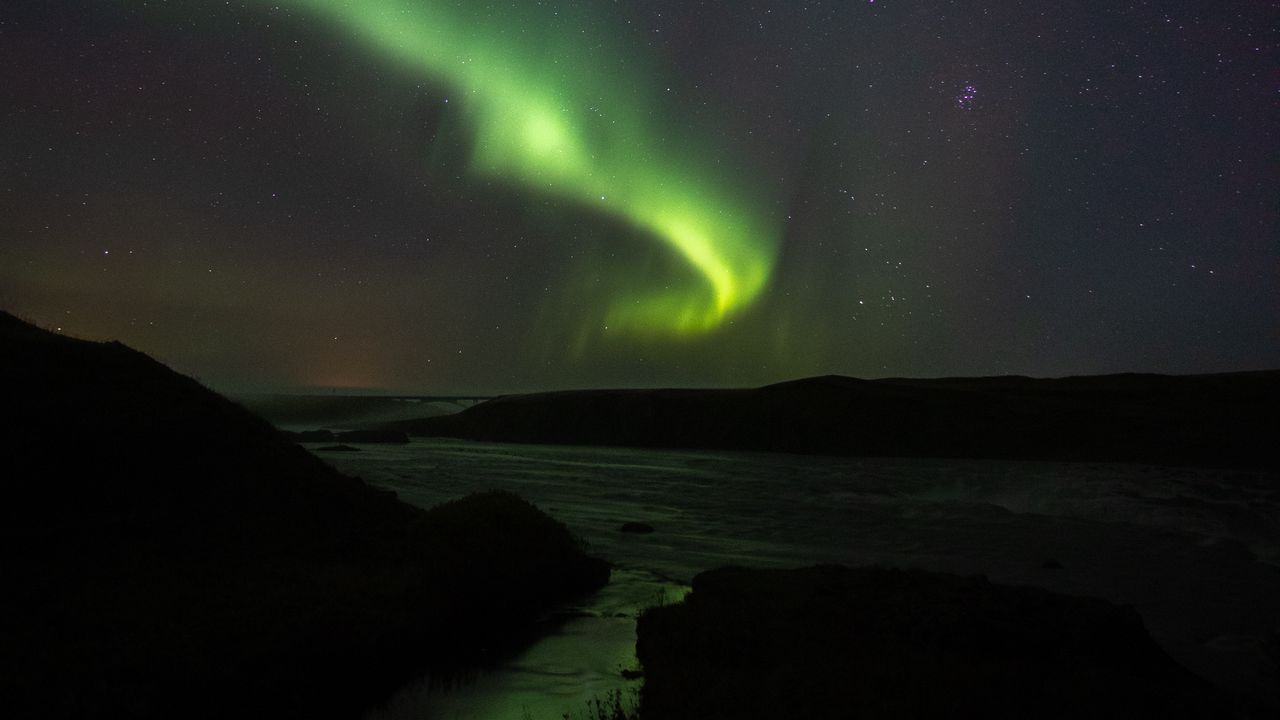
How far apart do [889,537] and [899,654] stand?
20.6 meters

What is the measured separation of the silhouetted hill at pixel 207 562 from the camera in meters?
8.74

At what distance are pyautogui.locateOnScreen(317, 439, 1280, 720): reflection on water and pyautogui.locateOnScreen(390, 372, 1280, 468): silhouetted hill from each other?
1047 inches

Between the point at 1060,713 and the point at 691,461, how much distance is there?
67.6 m

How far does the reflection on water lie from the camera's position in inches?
442

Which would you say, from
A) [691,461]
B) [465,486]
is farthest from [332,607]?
[691,461]

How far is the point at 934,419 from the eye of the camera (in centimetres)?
9931

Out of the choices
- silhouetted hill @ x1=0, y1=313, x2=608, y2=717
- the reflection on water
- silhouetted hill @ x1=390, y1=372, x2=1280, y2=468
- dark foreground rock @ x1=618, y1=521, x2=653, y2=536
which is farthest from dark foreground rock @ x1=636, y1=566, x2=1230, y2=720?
silhouetted hill @ x1=390, y1=372, x2=1280, y2=468

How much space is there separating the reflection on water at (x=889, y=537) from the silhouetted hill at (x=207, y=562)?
52.2 inches

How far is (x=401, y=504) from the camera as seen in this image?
18.7m

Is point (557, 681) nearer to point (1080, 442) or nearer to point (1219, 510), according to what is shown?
point (1219, 510)

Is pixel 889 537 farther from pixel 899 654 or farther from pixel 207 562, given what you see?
pixel 207 562

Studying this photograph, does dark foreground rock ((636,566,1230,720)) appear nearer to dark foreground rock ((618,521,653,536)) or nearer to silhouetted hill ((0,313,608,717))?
silhouetted hill ((0,313,608,717))

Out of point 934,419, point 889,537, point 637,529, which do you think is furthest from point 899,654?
point 934,419

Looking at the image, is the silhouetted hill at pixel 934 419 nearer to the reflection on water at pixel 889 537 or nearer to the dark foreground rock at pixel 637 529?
the reflection on water at pixel 889 537
